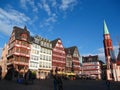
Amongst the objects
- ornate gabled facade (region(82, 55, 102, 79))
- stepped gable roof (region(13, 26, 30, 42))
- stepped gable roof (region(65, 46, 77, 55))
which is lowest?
ornate gabled facade (region(82, 55, 102, 79))

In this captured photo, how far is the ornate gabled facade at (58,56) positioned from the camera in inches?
2472

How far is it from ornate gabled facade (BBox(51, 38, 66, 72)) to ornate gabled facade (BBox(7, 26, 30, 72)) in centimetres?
1402

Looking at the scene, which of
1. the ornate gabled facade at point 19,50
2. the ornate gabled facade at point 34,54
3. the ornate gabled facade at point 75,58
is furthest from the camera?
the ornate gabled facade at point 75,58

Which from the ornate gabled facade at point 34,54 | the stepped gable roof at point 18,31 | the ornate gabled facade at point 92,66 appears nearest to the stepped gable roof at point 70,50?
the ornate gabled facade at point 34,54

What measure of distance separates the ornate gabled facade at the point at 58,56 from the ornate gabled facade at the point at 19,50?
46.0 ft

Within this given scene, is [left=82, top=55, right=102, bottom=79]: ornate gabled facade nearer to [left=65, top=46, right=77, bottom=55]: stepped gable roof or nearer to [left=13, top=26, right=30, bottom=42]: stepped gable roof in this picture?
[left=65, top=46, right=77, bottom=55]: stepped gable roof

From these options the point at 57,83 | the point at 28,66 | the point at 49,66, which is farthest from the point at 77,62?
the point at 57,83

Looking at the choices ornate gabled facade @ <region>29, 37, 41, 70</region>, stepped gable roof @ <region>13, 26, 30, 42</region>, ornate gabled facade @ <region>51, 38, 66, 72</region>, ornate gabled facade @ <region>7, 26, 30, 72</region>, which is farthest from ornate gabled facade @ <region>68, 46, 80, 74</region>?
stepped gable roof @ <region>13, 26, 30, 42</region>

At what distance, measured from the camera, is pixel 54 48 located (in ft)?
212

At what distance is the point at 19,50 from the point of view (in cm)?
4950

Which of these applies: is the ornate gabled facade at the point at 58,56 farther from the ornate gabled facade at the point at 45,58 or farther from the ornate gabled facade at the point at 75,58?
the ornate gabled facade at the point at 75,58

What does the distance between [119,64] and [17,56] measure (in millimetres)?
55481

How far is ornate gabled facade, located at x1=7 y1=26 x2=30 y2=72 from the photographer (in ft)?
158

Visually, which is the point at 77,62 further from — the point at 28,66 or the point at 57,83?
the point at 57,83
